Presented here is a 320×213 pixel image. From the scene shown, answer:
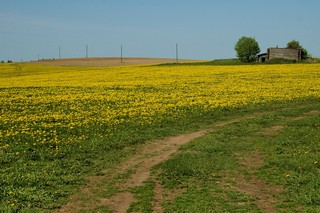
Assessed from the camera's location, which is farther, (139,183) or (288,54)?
(288,54)

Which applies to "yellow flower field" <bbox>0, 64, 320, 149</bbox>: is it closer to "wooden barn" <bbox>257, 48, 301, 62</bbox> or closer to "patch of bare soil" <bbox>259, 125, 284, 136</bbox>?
"patch of bare soil" <bbox>259, 125, 284, 136</bbox>

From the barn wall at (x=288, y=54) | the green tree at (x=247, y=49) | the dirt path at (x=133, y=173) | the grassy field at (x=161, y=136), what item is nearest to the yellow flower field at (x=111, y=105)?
the grassy field at (x=161, y=136)

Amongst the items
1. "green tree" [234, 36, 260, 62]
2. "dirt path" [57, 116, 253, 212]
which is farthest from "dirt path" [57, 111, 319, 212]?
"green tree" [234, 36, 260, 62]

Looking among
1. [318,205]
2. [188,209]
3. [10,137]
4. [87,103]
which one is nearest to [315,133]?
[318,205]

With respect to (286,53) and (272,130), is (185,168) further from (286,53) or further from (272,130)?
(286,53)

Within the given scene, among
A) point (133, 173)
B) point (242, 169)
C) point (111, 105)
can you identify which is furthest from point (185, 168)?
point (111, 105)

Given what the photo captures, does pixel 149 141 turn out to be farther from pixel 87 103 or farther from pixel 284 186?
pixel 87 103

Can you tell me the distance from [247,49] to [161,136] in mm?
87470

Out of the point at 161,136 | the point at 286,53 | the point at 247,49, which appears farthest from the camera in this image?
the point at 247,49

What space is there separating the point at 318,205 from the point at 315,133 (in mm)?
9459

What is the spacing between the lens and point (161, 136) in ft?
66.5

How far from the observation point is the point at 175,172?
14.3 m

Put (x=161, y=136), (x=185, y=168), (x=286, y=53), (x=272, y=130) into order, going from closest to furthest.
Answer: (x=185, y=168), (x=161, y=136), (x=272, y=130), (x=286, y=53)

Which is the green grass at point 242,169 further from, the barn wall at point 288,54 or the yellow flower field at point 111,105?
the barn wall at point 288,54
